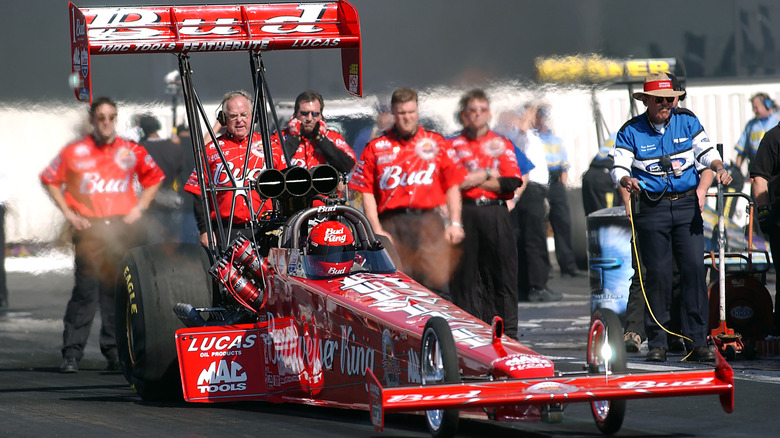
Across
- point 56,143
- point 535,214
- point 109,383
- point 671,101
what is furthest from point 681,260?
point 56,143

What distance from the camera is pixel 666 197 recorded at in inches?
356

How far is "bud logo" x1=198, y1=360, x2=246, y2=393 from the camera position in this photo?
24.9ft

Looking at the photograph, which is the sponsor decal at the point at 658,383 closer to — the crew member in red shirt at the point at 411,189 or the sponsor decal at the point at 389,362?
the sponsor decal at the point at 389,362

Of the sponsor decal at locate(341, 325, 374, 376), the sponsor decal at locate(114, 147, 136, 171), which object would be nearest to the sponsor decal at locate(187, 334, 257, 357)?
the sponsor decal at locate(341, 325, 374, 376)

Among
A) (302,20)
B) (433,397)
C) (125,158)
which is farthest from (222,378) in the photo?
(125,158)

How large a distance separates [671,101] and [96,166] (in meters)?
4.34

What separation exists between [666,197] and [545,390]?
3752mm

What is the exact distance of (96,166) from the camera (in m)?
10.3

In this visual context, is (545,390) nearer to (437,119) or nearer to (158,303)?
(158,303)

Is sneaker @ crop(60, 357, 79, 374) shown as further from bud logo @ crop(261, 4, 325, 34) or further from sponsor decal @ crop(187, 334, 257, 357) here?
bud logo @ crop(261, 4, 325, 34)

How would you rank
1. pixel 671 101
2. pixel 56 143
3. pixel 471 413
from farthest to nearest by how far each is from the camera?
pixel 56 143, pixel 671 101, pixel 471 413

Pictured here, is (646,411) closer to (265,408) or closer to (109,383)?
(265,408)

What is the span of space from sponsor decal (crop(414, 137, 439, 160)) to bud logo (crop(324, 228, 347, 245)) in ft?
8.10

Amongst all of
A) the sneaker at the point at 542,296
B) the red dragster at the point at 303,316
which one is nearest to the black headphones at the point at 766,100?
the sneaker at the point at 542,296
